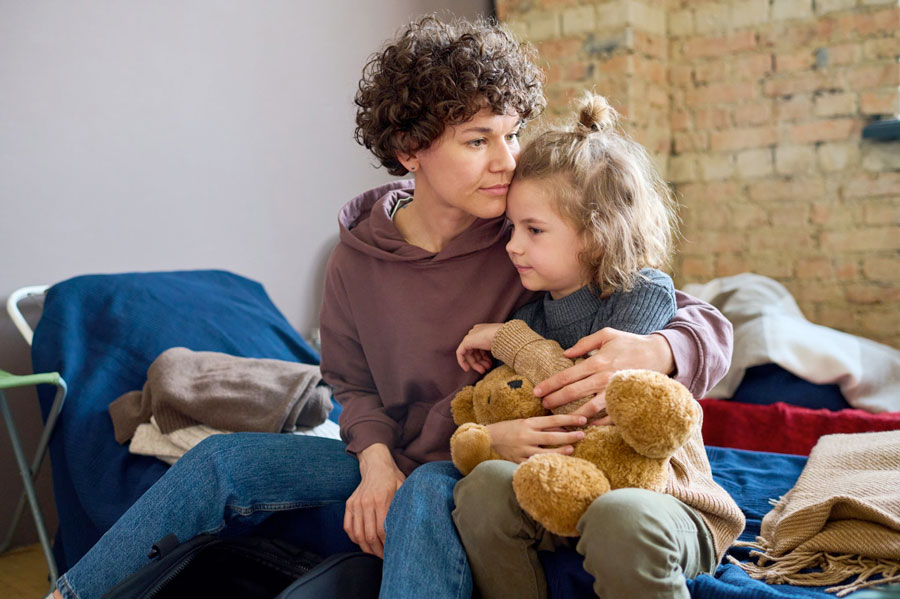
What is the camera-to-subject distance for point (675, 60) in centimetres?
329

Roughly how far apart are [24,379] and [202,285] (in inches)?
27.0

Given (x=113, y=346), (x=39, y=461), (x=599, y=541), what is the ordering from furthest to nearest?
(x=113, y=346) < (x=39, y=461) < (x=599, y=541)

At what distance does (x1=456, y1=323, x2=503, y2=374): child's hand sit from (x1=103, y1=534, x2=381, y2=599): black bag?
34 cm

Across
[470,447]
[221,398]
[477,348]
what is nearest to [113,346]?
[221,398]

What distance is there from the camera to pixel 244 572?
1.33 meters

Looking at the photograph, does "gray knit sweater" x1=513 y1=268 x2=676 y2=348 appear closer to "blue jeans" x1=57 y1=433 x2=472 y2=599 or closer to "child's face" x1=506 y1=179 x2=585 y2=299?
"child's face" x1=506 y1=179 x2=585 y2=299

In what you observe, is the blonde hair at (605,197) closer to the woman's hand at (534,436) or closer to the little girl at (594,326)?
the little girl at (594,326)

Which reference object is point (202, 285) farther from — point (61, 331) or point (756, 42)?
point (756, 42)

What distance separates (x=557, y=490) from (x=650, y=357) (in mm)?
280

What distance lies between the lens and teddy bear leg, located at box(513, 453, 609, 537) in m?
1.02

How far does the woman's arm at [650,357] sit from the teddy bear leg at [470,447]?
10 centimetres

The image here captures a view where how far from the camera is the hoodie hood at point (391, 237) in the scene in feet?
4.82

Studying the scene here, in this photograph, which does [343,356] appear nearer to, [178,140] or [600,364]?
[600,364]

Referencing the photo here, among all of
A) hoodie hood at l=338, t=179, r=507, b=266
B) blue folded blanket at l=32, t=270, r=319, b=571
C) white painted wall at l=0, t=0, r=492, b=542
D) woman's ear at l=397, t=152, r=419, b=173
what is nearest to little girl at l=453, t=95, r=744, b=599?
hoodie hood at l=338, t=179, r=507, b=266
